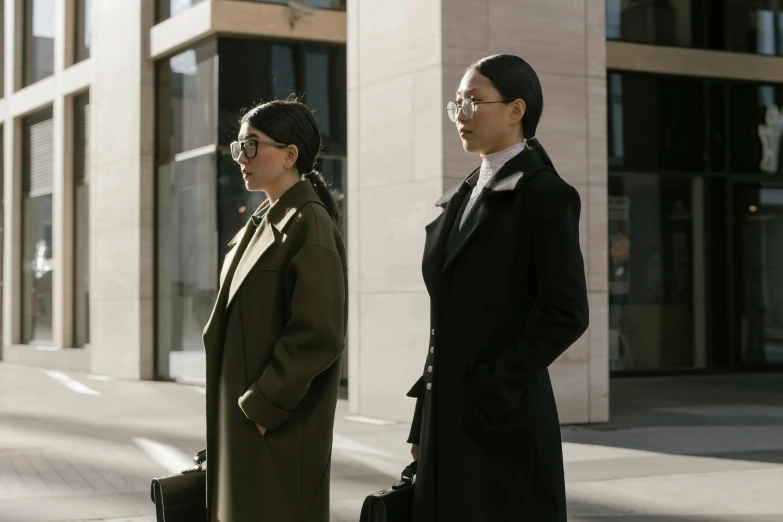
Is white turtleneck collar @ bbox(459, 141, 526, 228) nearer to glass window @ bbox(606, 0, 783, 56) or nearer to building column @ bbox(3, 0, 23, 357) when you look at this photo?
glass window @ bbox(606, 0, 783, 56)

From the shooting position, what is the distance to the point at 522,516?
3.14 meters

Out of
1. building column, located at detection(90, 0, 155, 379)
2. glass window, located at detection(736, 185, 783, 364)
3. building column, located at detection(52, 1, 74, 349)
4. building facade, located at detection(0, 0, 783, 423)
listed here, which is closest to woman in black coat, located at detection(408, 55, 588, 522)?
building facade, located at detection(0, 0, 783, 423)

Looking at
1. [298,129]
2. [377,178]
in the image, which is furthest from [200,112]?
[298,129]

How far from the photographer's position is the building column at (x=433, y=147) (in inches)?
436

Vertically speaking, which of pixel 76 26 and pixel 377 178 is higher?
pixel 76 26

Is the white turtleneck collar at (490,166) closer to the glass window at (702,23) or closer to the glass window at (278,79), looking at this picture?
the glass window at (278,79)

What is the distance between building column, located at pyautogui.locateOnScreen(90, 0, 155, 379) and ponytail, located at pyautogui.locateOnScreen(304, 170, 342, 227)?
1388 centimetres

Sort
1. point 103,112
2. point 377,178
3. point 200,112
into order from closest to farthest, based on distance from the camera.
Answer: point 377,178 → point 200,112 → point 103,112

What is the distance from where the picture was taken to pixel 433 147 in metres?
11.0

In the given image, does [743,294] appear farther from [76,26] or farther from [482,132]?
[482,132]

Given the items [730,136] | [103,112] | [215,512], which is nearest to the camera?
[215,512]

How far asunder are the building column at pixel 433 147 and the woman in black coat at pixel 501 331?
7645mm

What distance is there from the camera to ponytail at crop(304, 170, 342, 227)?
13.2 ft

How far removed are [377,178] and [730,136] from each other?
25.2ft
